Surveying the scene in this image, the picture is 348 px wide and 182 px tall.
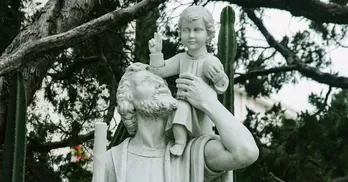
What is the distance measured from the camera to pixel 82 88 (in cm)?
1312

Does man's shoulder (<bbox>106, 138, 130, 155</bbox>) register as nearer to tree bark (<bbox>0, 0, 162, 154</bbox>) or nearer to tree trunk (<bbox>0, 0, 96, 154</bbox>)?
tree bark (<bbox>0, 0, 162, 154</bbox>)

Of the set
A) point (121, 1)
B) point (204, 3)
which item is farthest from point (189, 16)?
point (121, 1)

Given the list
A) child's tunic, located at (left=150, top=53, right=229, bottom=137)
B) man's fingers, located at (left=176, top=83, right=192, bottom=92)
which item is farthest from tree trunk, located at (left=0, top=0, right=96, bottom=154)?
man's fingers, located at (left=176, top=83, right=192, bottom=92)

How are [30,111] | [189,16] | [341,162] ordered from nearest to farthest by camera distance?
1. [189,16]
2. [341,162]
3. [30,111]

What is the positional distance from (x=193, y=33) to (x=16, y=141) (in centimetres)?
153

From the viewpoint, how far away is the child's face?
19.6 ft

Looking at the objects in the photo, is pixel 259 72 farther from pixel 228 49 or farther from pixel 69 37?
pixel 228 49

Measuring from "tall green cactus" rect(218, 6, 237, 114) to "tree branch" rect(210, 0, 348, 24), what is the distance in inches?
202

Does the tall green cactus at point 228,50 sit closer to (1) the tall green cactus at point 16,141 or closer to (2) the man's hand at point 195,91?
(2) the man's hand at point 195,91

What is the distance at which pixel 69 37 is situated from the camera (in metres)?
9.37

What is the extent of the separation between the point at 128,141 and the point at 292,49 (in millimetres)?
7359

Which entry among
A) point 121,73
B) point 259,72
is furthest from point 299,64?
point 121,73

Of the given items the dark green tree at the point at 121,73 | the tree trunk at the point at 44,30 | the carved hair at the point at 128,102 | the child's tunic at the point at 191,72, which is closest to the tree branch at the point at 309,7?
→ the dark green tree at the point at 121,73

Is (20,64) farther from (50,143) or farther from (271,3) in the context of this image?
(271,3)
